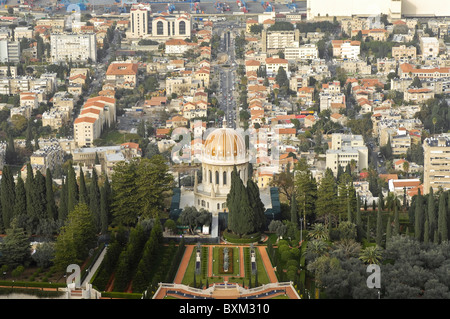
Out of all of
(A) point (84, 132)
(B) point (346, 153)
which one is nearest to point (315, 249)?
(B) point (346, 153)

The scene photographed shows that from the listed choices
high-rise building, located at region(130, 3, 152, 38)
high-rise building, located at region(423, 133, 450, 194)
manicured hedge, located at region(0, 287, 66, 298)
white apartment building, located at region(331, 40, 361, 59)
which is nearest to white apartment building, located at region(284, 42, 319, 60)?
white apartment building, located at region(331, 40, 361, 59)

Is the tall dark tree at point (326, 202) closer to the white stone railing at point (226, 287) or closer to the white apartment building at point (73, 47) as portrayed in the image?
the white stone railing at point (226, 287)

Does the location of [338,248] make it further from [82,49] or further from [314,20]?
[314,20]

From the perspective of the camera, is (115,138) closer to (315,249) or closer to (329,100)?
(329,100)

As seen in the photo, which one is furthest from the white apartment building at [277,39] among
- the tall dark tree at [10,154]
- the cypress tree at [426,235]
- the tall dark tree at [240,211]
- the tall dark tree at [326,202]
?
the cypress tree at [426,235]

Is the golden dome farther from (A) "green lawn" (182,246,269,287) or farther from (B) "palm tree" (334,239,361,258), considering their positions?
(B) "palm tree" (334,239,361,258)

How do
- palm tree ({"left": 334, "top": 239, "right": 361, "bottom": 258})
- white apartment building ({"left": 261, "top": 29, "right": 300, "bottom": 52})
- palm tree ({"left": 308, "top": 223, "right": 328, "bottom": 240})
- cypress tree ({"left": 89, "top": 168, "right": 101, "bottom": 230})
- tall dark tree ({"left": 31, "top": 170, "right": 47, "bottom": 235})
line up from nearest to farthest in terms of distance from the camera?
palm tree ({"left": 334, "top": 239, "right": 361, "bottom": 258}), palm tree ({"left": 308, "top": 223, "right": 328, "bottom": 240}), cypress tree ({"left": 89, "top": 168, "right": 101, "bottom": 230}), tall dark tree ({"left": 31, "top": 170, "right": 47, "bottom": 235}), white apartment building ({"left": 261, "top": 29, "right": 300, "bottom": 52})
